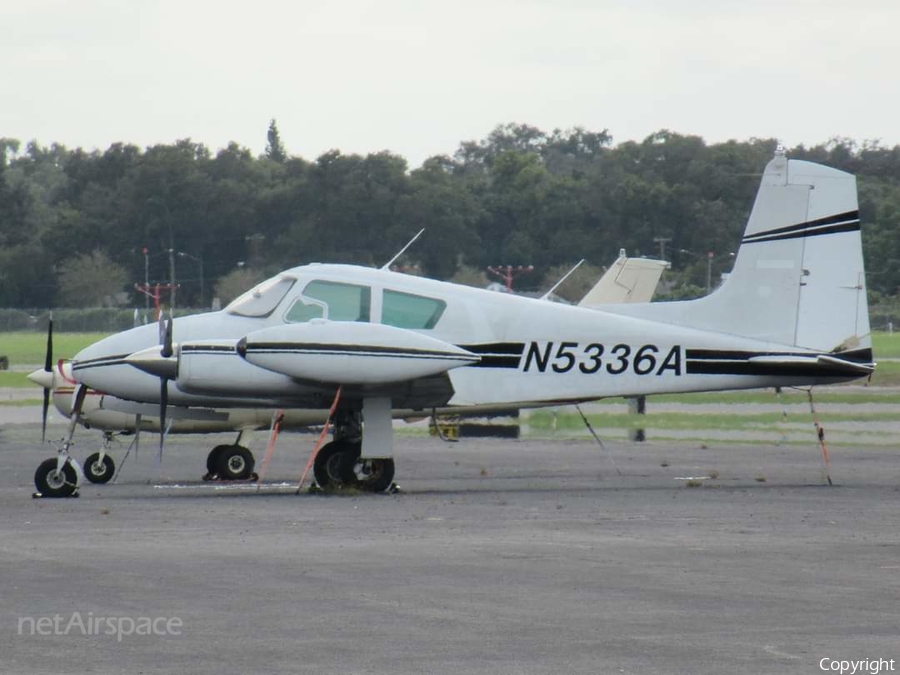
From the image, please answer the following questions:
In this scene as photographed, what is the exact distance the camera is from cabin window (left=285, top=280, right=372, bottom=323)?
56.4 feet

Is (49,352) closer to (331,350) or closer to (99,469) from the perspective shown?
(99,469)

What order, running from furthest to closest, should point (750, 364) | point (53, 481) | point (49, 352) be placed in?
point (49, 352)
point (750, 364)
point (53, 481)

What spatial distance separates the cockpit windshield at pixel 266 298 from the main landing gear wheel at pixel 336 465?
68.1 inches

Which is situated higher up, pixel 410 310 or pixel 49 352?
pixel 410 310

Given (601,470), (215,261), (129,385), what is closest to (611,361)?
(601,470)

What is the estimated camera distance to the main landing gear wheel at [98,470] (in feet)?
63.1

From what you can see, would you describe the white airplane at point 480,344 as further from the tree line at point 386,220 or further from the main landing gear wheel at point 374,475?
the tree line at point 386,220

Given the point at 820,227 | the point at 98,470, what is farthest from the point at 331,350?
the point at 820,227

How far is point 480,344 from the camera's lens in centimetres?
1756

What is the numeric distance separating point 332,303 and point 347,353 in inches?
37.9

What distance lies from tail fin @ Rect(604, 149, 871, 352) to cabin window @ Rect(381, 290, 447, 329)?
2580 mm

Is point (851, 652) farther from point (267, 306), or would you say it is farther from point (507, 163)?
point (507, 163)

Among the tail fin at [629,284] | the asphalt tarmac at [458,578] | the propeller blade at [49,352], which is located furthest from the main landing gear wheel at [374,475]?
the tail fin at [629,284]

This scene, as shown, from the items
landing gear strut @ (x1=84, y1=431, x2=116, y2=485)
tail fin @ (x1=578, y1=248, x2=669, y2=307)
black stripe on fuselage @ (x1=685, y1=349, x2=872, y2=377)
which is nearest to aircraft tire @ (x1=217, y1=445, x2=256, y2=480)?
landing gear strut @ (x1=84, y1=431, x2=116, y2=485)
